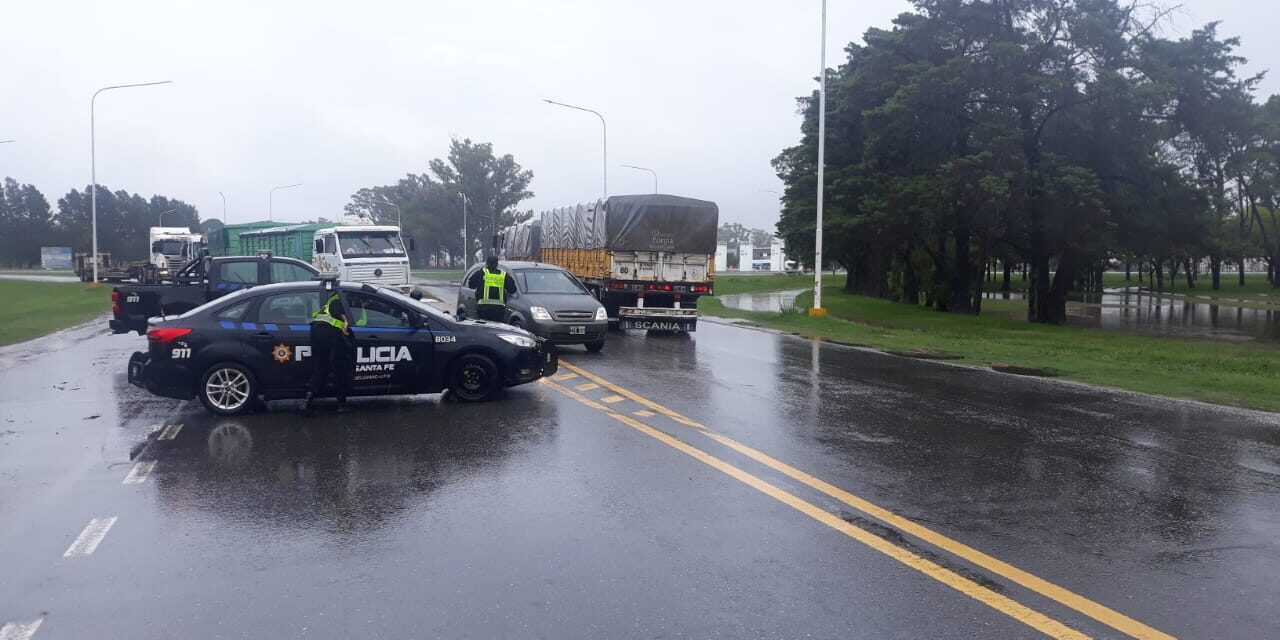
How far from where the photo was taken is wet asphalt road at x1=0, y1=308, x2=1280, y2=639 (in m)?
4.97

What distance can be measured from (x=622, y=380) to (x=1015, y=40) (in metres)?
27.0

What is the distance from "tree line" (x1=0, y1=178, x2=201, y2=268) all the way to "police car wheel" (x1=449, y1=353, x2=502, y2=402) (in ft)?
339

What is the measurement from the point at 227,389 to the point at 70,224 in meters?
118

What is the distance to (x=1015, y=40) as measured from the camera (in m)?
34.9

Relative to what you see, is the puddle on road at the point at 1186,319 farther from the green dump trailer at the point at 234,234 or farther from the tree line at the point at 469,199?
the tree line at the point at 469,199

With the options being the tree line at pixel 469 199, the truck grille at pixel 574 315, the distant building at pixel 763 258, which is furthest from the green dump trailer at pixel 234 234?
the distant building at pixel 763 258

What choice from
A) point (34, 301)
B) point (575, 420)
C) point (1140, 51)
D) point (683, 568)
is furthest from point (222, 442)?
point (1140, 51)

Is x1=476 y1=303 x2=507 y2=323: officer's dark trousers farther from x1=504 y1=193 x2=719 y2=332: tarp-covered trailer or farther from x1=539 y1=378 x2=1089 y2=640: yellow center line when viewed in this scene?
x1=504 y1=193 x2=719 y2=332: tarp-covered trailer

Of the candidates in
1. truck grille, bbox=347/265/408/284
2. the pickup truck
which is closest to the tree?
truck grille, bbox=347/265/408/284

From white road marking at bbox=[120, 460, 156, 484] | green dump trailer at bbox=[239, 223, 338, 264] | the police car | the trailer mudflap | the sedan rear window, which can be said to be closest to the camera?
white road marking at bbox=[120, 460, 156, 484]

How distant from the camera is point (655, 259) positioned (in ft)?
75.8

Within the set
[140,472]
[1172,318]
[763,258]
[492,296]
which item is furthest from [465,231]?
[140,472]

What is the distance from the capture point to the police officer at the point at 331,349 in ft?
34.9

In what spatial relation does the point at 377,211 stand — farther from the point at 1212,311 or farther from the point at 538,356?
the point at 538,356
